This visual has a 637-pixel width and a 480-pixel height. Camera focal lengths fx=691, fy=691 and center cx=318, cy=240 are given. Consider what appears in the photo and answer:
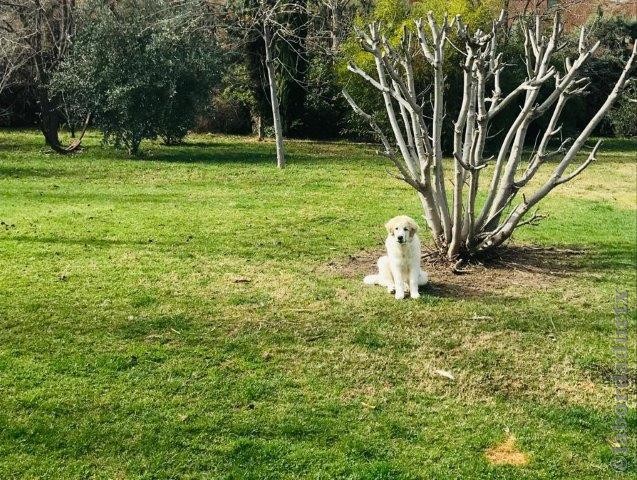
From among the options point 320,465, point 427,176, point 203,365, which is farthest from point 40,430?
point 427,176

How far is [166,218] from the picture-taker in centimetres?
988

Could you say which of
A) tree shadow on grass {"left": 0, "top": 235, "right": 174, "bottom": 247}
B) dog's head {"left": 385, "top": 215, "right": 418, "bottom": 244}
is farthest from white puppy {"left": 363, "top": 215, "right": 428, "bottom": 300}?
tree shadow on grass {"left": 0, "top": 235, "right": 174, "bottom": 247}

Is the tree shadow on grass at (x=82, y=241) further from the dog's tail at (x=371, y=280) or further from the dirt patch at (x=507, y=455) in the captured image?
the dirt patch at (x=507, y=455)

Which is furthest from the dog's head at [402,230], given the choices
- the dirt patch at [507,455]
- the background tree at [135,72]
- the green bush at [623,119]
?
the green bush at [623,119]

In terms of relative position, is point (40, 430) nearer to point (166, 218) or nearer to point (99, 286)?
point (99, 286)

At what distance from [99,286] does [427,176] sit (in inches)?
133

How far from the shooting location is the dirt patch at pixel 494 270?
6.67m

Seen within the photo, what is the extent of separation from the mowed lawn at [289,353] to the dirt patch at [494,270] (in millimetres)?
41

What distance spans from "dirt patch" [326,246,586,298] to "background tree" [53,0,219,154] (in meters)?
10.1

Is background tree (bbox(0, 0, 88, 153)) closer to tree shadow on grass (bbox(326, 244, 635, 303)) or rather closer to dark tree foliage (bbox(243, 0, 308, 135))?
dark tree foliage (bbox(243, 0, 308, 135))

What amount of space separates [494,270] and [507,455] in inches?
141

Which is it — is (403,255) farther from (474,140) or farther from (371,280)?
(474,140)

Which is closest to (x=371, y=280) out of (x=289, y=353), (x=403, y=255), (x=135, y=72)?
(x=403, y=255)

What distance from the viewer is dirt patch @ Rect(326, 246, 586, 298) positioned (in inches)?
263
